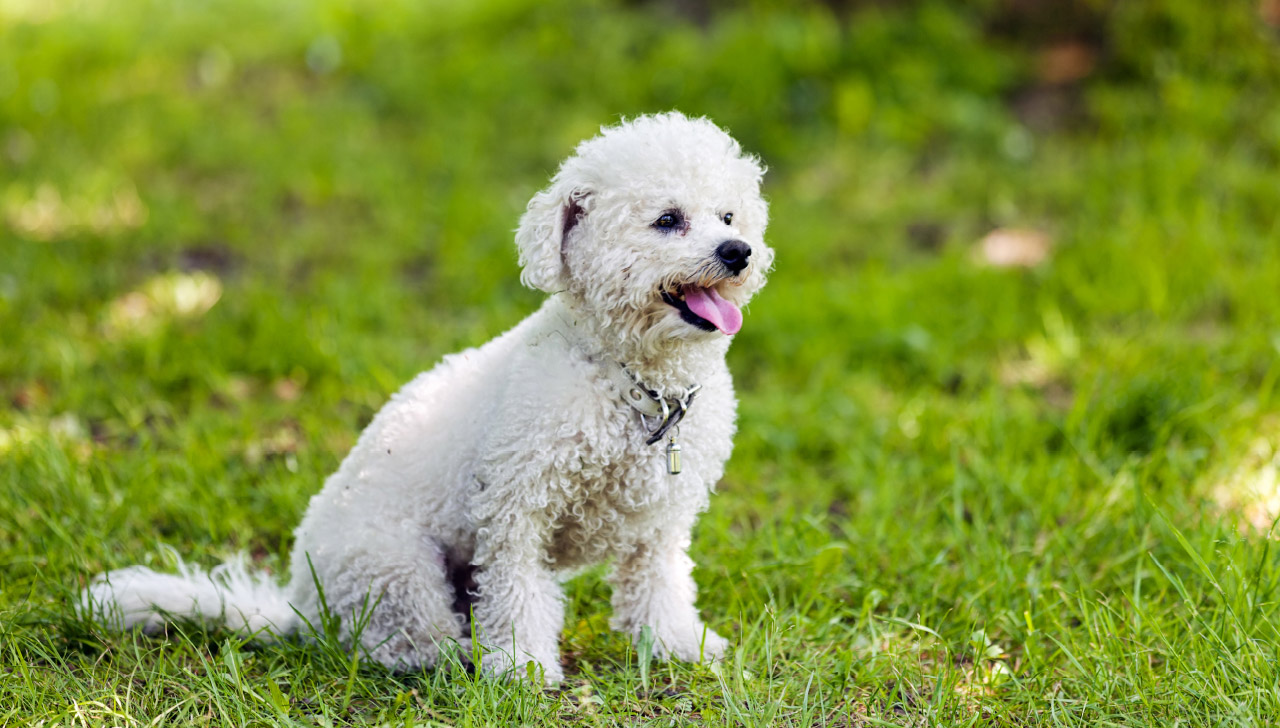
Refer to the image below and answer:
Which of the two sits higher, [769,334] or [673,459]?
[673,459]

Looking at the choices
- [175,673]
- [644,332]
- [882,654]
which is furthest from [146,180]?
[882,654]

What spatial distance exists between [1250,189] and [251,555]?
498cm

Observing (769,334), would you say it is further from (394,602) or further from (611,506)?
(394,602)

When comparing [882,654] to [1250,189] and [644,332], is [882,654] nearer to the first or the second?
[644,332]

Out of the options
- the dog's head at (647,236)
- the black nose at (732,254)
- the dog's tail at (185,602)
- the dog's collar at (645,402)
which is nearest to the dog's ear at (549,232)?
the dog's head at (647,236)

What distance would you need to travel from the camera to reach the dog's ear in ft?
8.16

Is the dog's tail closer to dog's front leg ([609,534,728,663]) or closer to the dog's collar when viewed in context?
dog's front leg ([609,534,728,663])

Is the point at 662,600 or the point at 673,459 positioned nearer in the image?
the point at 673,459

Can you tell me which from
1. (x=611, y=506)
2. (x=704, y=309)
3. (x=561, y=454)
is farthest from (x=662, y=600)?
(x=704, y=309)

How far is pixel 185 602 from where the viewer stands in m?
2.75

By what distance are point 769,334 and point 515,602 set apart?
2671mm

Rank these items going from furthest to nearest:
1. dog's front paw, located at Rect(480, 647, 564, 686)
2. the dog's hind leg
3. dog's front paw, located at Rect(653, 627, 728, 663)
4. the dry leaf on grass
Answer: the dry leaf on grass
dog's front paw, located at Rect(653, 627, 728, 663)
the dog's hind leg
dog's front paw, located at Rect(480, 647, 564, 686)

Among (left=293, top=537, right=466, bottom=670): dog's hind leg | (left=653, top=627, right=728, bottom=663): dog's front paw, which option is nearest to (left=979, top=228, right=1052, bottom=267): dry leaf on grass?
(left=653, top=627, right=728, bottom=663): dog's front paw

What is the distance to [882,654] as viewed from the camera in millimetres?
2668
